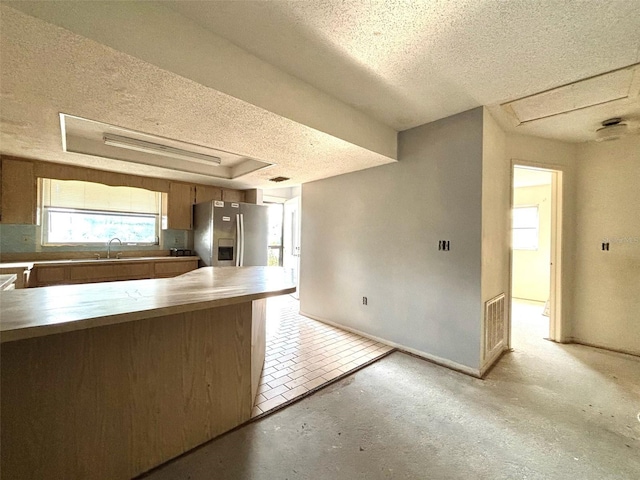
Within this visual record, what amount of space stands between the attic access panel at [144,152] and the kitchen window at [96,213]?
1.01 metres

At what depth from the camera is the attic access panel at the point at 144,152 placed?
8.64ft

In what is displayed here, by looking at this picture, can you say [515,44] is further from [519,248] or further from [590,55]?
[519,248]

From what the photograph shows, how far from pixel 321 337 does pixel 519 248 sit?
5.14 meters

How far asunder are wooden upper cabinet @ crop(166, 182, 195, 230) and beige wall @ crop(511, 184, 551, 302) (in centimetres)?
629

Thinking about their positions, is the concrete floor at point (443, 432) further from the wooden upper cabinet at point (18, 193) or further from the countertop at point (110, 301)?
the wooden upper cabinet at point (18, 193)

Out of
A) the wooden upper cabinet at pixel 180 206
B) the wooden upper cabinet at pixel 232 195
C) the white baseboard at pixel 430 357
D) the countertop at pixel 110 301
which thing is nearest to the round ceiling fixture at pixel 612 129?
the white baseboard at pixel 430 357

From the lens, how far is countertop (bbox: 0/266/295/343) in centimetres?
92

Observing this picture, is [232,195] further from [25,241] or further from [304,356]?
[304,356]

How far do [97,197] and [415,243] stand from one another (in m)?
4.50

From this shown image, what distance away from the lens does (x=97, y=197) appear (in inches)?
152

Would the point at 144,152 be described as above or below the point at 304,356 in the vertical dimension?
above

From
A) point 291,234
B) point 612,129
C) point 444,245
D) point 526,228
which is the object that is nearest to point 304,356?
point 444,245

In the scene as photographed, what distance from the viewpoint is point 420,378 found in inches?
93.7

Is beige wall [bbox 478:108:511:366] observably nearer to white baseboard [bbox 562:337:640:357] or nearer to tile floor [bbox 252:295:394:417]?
white baseboard [bbox 562:337:640:357]
